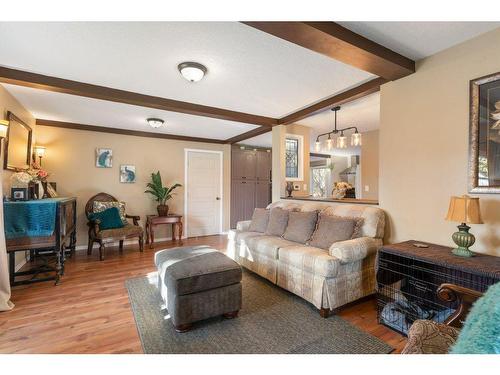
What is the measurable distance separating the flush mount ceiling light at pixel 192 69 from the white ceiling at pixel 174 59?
0.05m

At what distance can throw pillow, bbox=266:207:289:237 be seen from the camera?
10.4 feet

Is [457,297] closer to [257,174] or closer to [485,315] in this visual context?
[485,315]

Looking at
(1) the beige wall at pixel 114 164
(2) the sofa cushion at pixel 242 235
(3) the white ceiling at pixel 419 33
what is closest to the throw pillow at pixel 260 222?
(2) the sofa cushion at pixel 242 235

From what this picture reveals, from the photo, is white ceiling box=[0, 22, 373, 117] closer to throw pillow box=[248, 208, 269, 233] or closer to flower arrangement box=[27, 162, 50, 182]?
flower arrangement box=[27, 162, 50, 182]

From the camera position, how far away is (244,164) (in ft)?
20.1

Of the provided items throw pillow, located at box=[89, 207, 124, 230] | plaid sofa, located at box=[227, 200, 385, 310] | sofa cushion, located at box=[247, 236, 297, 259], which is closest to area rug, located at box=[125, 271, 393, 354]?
plaid sofa, located at box=[227, 200, 385, 310]

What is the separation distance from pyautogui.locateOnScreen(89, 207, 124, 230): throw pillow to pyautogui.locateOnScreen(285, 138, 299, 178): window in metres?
3.05

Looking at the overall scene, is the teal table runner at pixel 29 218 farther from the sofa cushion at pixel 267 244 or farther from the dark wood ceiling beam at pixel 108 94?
the sofa cushion at pixel 267 244

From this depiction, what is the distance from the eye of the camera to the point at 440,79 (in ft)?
6.71

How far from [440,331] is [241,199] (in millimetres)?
5139

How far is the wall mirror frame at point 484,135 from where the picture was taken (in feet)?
5.66

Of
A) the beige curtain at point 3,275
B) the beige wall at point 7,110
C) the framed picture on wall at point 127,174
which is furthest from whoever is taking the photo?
the framed picture on wall at point 127,174

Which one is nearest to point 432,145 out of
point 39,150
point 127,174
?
point 127,174

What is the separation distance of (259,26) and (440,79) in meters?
1.70
